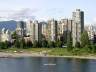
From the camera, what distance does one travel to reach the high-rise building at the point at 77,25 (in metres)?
105

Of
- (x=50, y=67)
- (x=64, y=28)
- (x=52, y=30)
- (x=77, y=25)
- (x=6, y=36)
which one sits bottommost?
(x=50, y=67)

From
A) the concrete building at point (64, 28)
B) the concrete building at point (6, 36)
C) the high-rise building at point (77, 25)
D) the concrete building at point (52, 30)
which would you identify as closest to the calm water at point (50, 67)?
the high-rise building at point (77, 25)

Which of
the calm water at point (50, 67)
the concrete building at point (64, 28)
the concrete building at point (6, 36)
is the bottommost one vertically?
the calm water at point (50, 67)

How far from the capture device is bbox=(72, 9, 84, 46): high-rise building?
104688mm

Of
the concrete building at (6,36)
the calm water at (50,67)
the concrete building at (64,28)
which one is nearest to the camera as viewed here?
the calm water at (50,67)

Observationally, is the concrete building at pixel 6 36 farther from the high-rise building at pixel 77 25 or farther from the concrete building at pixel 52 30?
the high-rise building at pixel 77 25

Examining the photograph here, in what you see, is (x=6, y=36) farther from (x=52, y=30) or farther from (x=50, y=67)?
(x=50, y=67)

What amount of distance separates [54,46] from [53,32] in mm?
18006

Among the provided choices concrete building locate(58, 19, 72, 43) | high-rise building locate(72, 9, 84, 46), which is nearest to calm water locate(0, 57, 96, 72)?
high-rise building locate(72, 9, 84, 46)

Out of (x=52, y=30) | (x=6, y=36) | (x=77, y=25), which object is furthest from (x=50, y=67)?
(x=6, y=36)

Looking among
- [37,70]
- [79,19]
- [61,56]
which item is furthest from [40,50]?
[37,70]

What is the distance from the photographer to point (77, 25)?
109m

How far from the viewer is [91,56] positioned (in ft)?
269

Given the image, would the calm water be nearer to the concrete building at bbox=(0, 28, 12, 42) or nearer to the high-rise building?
the high-rise building
